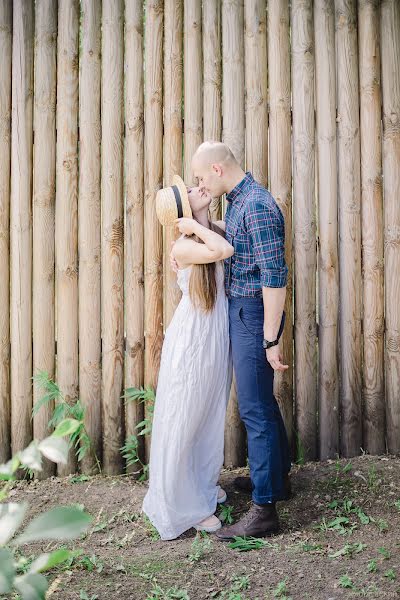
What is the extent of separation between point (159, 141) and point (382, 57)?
1.57 metres

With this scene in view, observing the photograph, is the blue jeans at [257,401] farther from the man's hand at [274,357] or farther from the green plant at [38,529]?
the green plant at [38,529]

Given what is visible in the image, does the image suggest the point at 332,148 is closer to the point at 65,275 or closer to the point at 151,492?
the point at 65,275

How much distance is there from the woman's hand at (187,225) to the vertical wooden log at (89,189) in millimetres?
859

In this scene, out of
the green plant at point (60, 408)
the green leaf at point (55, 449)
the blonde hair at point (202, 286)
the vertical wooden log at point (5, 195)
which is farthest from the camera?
the vertical wooden log at point (5, 195)

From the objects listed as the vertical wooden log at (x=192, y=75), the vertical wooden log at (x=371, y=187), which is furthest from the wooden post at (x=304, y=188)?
the vertical wooden log at (x=192, y=75)

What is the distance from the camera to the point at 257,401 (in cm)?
349

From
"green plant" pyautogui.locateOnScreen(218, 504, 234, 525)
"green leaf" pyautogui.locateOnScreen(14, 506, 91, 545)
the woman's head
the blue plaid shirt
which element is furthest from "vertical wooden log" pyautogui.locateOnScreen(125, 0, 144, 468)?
"green leaf" pyautogui.locateOnScreen(14, 506, 91, 545)

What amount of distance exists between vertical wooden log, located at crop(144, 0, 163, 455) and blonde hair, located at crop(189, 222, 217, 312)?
0.66 metres

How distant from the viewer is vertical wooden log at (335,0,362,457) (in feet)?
13.8

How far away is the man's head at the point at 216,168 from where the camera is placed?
358 cm

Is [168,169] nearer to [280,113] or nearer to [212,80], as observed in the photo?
[212,80]

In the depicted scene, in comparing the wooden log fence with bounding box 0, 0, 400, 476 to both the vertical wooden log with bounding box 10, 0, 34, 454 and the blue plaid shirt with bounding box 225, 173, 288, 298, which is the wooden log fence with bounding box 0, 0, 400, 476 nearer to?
the vertical wooden log with bounding box 10, 0, 34, 454

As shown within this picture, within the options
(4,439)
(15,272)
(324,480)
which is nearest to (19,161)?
(15,272)

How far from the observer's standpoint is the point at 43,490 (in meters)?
4.09
